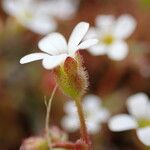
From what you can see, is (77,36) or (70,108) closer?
(77,36)

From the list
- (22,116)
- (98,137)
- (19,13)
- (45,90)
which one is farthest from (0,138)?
(19,13)

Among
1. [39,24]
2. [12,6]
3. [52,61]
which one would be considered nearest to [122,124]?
[52,61]

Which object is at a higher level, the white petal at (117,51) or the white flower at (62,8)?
the white flower at (62,8)

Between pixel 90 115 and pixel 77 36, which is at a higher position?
pixel 77 36

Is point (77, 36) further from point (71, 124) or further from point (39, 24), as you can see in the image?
point (39, 24)

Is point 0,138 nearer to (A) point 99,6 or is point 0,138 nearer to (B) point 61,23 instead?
(B) point 61,23

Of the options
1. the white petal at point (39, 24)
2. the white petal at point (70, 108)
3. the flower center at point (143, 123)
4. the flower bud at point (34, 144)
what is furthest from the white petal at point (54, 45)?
the white petal at point (39, 24)

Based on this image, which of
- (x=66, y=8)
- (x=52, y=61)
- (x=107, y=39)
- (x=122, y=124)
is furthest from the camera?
(x=66, y=8)

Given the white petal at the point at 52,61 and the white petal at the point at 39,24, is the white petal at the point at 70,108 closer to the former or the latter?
the white petal at the point at 39,24
